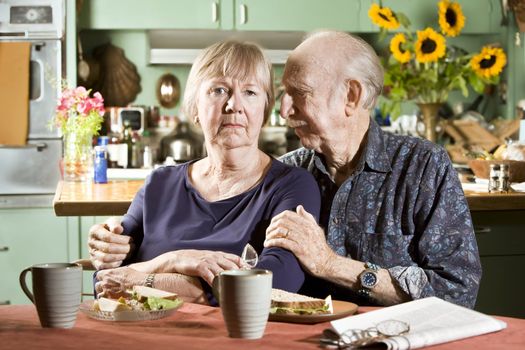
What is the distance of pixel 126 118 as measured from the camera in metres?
5.66

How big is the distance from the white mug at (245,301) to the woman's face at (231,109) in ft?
2.92

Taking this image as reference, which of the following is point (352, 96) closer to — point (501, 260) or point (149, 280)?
point (149, 280)

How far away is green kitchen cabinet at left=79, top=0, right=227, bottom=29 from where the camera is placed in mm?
5402

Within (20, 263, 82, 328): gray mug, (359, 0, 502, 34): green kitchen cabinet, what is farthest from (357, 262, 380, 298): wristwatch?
(359, 0, 502, 34): green kitchen cabinet

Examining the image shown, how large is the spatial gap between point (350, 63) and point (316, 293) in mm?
593

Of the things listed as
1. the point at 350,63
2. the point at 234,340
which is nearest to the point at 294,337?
the point at 234,340

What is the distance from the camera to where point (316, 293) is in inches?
90.2

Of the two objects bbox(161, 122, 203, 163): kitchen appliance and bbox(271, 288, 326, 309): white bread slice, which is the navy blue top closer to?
bbox(271, 288, 326, 309): white bread slice

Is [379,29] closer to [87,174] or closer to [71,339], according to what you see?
[87,174]

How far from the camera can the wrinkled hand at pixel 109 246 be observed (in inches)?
91.1

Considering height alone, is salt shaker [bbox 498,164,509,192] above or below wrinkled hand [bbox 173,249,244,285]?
above

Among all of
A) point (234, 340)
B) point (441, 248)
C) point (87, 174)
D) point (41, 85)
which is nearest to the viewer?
point (234, 340)

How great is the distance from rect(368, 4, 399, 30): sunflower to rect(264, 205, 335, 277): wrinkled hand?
340 centimetres

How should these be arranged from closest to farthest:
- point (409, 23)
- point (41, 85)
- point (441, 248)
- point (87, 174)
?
point (441, 248) < point (87, 174) < point (41, 85) < point (409, 23)
